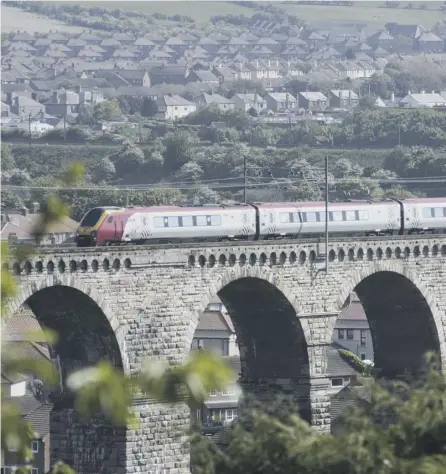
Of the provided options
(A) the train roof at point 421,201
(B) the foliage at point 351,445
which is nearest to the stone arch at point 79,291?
(A) the train roof at point 421,201

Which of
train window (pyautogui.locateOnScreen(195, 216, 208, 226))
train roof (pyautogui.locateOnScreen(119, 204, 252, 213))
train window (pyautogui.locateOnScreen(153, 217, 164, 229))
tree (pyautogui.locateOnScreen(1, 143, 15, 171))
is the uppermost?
tree (pyautogui.locateOnScreen(1, 143, 15, 171))

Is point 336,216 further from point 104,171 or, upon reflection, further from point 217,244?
point 104,171

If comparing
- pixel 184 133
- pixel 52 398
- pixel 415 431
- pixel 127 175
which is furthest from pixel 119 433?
pixel 184 133

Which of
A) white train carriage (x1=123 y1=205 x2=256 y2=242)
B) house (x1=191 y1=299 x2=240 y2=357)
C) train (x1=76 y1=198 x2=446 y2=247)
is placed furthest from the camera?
house (x1=191 y1=299 x2=240 y2=357)

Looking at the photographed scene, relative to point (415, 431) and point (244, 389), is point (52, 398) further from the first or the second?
point (415, 431)

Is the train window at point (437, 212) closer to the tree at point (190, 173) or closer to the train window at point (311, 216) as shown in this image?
the train window at point (311, 216)

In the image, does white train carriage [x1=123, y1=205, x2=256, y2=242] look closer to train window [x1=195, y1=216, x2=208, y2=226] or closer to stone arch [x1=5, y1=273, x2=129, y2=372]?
train window [x1=195, y1=216, x2=208, y2=226]

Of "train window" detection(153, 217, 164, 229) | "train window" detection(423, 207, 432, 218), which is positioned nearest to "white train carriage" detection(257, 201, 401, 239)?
"train window" detection(423, 207, 432, 218)

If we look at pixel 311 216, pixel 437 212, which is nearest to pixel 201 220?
pixel 311 216

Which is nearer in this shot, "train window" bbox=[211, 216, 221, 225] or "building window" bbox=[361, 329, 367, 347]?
"train window" bbox=[211, 216, 221, 225]
